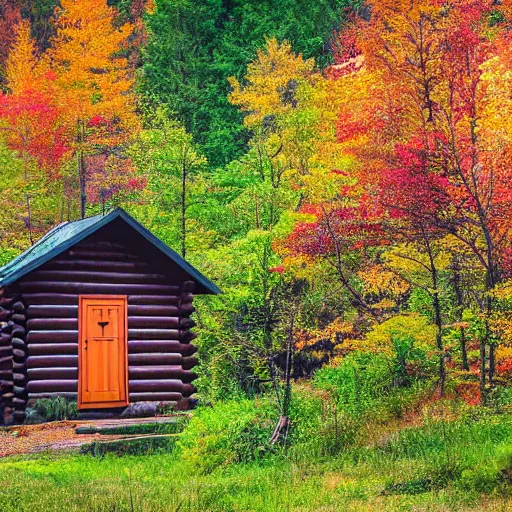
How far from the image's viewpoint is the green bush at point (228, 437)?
44.9ft

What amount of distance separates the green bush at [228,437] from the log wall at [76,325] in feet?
15.7

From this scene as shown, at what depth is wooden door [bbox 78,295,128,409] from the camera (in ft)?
63.8

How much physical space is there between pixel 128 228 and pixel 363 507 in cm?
Answer: 1160

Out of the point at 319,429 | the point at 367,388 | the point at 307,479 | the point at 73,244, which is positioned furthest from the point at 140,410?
the point at 307,479

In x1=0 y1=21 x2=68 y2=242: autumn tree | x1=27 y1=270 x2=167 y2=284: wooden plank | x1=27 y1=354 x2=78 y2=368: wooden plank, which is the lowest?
x1=27 y1=354 x2=78 y2=368: wooden plank

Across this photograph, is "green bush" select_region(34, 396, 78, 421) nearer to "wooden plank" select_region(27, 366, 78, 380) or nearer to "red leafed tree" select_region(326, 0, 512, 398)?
"wooden plank" select_region(27, 366, 78, 380)

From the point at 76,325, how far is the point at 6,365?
1.71m

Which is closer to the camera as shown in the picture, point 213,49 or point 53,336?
point 53,336

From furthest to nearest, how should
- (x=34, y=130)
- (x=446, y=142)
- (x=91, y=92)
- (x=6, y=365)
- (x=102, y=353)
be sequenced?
(x=91, y=92), (x=34, y=130), (x=102, y=353), (x=6, y=365), (x=446, y=142)

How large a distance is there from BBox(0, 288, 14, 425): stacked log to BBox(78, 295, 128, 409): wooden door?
1.46 m

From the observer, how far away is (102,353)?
19672 millimetres

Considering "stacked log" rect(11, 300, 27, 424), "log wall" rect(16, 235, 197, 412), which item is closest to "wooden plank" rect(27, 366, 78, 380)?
"log wall" rect(16, 235, 197, 412)

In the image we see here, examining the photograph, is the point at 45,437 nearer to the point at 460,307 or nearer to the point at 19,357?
the point at 19,357

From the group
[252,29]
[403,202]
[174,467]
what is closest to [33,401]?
[174,467]
